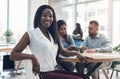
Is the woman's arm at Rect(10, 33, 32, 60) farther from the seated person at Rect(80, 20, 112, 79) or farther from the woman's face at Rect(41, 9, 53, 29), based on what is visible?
the seated person at Rect(80, 20, 112, 79)

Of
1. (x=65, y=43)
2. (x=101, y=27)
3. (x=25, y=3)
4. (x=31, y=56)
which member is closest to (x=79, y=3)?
(x=101, y=27)

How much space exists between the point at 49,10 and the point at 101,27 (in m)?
4.64

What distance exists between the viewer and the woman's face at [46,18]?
6.28ft

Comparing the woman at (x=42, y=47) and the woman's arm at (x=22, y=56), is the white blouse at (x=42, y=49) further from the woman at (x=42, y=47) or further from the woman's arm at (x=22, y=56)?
the woman's arm at (x=22, y=56)

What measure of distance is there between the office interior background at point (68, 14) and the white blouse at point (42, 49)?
4488 mm

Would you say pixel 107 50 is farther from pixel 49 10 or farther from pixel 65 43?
pixel 49 10

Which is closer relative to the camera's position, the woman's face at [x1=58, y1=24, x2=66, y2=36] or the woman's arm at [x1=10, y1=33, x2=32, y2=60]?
the woman's arm at [x1=10, y1=33, x2=32, y2=60]

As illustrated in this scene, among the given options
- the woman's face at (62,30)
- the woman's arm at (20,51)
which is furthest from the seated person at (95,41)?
the woman's arm at (20,51)

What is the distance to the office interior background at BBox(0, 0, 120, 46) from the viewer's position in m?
6.12

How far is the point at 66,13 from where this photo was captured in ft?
26.0

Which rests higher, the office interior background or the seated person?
the office interior background

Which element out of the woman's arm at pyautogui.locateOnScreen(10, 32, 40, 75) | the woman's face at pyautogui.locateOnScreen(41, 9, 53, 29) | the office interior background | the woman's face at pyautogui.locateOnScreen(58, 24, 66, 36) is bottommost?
the woman's arm at pyautogui.locateOnScreen(10, 32, 40, 75)

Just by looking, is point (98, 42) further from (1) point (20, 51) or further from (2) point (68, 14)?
(2) point (68, 14)

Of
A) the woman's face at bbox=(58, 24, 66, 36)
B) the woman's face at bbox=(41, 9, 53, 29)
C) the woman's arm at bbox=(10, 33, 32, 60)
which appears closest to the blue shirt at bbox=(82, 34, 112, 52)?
the woman's face at bbox=(58, 24, 66, 36)
